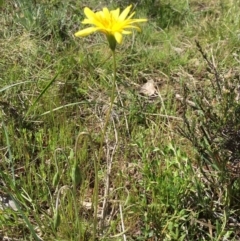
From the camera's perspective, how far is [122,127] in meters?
2.04

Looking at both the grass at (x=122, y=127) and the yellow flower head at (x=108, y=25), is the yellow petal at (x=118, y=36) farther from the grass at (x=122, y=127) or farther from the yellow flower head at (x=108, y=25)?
the grass at (x=122, y=127)

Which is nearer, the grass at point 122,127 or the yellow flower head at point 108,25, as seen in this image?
the yellow flower head at point 108,25

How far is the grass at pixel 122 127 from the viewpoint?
157 centimetres

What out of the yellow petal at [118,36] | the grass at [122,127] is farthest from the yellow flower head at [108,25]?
the grass at [122,127]

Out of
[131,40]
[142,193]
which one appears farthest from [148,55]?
[142,193]

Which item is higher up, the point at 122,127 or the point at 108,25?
the point at 108,25

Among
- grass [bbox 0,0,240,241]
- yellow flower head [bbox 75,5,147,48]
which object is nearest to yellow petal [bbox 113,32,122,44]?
yellow flower head [bbox 75,5,147,48]

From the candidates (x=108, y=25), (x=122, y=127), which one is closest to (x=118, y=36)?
(x=108, y=25)

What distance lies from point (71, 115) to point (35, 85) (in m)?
0.24

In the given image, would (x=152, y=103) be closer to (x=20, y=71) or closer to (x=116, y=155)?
(x=116, y=155)

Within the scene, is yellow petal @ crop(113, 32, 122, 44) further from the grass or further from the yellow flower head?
the grass

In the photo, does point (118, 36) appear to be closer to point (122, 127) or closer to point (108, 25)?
point (108, 25)

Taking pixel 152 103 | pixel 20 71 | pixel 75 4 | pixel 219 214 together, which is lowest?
pixel 219 214

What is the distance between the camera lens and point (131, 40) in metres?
2.63
